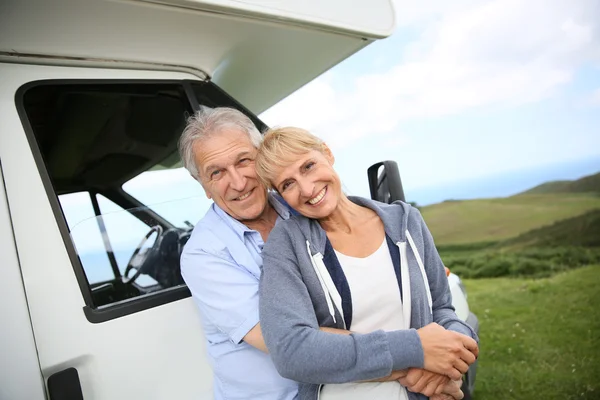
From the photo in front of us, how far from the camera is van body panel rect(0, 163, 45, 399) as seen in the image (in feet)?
3.71

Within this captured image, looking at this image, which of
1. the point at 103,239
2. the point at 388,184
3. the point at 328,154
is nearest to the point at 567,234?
the point at 388,184

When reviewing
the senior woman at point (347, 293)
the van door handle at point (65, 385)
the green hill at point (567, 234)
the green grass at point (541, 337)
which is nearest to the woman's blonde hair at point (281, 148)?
the senior woman at point (347, 293)

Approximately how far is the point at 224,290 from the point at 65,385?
0.56m

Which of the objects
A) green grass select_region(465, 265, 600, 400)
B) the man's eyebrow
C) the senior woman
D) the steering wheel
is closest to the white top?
the senior woman

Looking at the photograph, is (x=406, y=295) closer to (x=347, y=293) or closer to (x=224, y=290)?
(x=347, y=293)

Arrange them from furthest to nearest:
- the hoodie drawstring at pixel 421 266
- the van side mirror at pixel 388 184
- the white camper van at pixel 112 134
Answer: the van side mirror at pixel 388 184 → the hoodie drawstring at pixel 421 266 → the white camper van at pixel 112 134

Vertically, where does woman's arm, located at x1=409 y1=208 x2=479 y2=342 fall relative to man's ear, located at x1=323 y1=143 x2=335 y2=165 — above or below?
below

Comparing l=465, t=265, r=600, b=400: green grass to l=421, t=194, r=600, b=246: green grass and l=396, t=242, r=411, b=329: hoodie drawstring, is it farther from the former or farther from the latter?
l=396, t=242, r=411, b=329: hoodie drawstring

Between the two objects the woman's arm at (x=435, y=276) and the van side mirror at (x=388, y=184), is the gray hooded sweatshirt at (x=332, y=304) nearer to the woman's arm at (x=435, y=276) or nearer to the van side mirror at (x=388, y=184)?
the woman's arm at (x=435, y=276)

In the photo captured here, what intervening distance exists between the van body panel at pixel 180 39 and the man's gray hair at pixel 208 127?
0.33 m

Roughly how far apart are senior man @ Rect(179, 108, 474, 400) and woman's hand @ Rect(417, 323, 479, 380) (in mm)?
16

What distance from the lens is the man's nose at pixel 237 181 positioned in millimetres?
1541

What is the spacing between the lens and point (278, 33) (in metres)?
1.75

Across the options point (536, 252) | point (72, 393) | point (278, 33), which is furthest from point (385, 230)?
point (536, 252)
